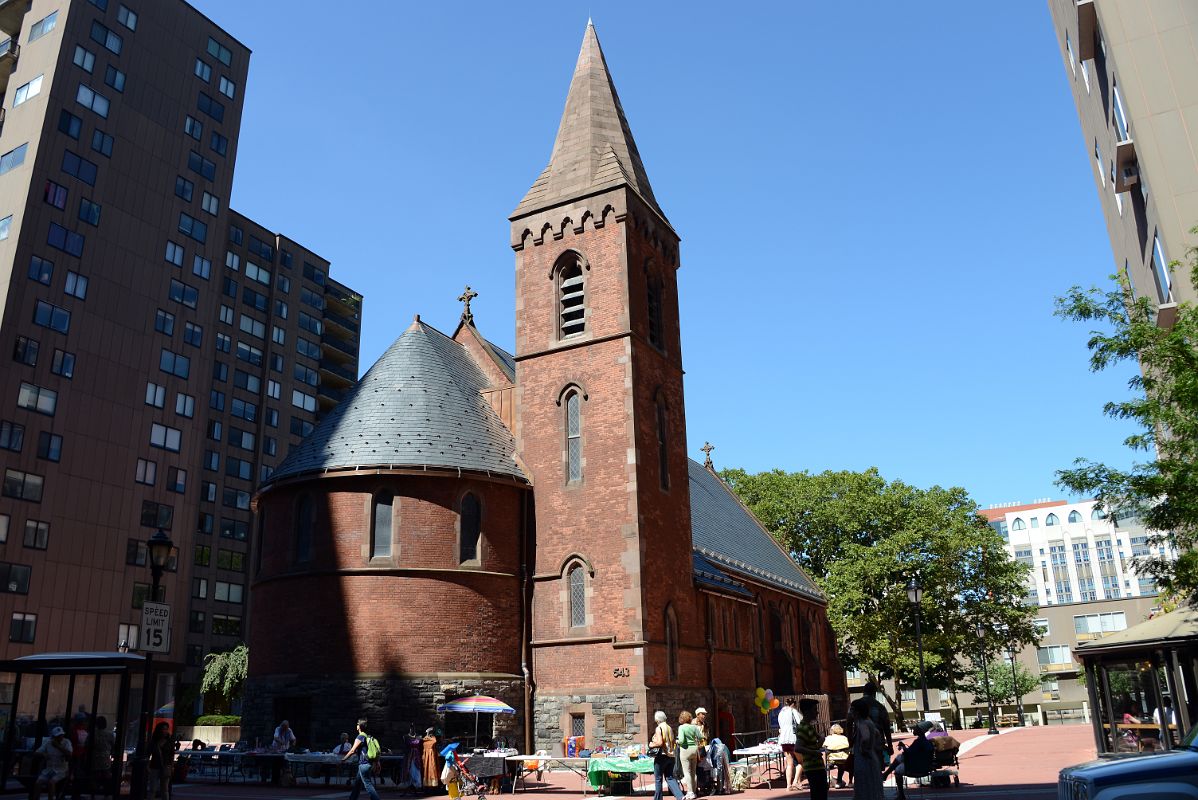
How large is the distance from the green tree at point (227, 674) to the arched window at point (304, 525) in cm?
3139

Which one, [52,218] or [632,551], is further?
[52,218]

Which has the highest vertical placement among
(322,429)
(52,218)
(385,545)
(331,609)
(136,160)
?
(136,160)

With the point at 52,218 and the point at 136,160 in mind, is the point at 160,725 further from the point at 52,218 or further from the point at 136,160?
the point at 136,160

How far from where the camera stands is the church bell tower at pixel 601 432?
27281mm

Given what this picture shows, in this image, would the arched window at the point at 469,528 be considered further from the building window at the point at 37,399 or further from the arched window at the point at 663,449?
the building window at the point at 37,399

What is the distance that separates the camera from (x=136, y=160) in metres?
54.5

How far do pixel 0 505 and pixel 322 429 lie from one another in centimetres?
2446

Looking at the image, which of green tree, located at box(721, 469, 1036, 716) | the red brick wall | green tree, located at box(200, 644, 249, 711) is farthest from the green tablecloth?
green tree, located at box(200, 644, 249, 711)

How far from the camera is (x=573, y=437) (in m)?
30.3

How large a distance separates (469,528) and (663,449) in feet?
23.6

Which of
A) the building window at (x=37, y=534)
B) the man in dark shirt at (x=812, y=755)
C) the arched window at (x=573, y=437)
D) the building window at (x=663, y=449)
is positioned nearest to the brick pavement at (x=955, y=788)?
the man in dark shirt at (x=812, y=755)

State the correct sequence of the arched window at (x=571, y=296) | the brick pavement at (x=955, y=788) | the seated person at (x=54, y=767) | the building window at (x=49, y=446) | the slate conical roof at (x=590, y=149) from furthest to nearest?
the building window at (x=49, y=446) < the slate conical roof at (x=590, y=149) < the arched window at (x=571, y=296) < the brick pavement at (x=955, y=788) < the seated person at (x=54, y=767)

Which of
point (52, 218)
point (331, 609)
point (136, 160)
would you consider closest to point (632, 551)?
point (331, 609)

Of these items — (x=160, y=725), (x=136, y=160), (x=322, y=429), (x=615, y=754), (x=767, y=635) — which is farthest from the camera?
(x=136, y=160)
